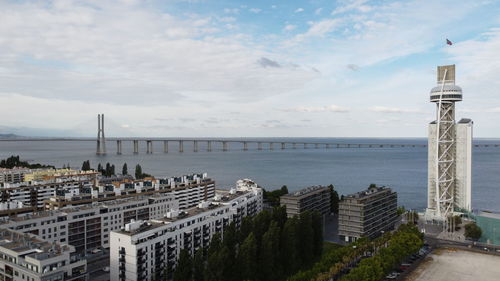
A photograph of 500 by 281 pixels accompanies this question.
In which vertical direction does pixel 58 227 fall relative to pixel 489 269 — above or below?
above

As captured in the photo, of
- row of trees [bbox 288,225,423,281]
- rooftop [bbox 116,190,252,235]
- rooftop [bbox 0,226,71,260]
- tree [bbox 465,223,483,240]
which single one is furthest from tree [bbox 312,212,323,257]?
rooftop [bbox 0,226,71,260]

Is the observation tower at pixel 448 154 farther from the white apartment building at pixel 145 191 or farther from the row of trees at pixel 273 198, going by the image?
the white apartment building at pixel 145 191

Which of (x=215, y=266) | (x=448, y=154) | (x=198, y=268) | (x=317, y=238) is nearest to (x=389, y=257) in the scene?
(x=317, y=238)

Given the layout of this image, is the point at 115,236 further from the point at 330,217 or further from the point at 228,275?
the point at 330,217

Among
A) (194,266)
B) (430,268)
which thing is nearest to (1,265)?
(194,266)

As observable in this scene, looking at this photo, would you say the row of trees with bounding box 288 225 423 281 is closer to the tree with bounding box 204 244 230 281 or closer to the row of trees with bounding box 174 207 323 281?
the row of trees with bounding box 174 207 323 281

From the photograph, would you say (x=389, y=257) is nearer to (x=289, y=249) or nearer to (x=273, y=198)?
(x=289, y=249)
